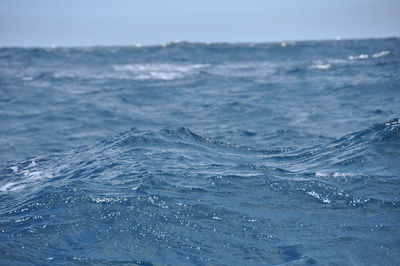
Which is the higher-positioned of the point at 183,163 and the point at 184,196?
the point at 183,163

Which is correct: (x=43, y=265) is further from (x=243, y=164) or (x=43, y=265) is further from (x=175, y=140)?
(x=175, y=140)

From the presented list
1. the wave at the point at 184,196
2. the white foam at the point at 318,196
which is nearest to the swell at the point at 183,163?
the wave at the point at 184,196

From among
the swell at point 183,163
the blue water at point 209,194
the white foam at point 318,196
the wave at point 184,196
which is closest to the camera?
the blue water at point 209,194

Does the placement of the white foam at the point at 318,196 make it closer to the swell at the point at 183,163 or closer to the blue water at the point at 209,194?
the blue water at the point at 209,194

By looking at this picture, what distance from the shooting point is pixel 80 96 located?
993 inches

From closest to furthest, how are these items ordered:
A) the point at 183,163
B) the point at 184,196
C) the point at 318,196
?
the point at 318,196 → the point at 184,196 → the point at 183,163

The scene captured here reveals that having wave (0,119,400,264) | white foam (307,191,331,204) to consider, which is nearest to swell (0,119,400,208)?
wave (0,119,400,264)

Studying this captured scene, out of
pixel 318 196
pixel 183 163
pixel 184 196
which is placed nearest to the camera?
pixel 318 196

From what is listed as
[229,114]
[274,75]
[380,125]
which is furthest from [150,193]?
[274,75]

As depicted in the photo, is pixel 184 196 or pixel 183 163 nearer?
pixel 184 196

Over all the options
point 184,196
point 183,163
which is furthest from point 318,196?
point 183,163

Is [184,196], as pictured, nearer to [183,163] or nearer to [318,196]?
[183,163]

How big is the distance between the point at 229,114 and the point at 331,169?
11.1 m

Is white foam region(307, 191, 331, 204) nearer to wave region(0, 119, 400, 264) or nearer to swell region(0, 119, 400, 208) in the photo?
wave region(0, 119, 400, 264)
